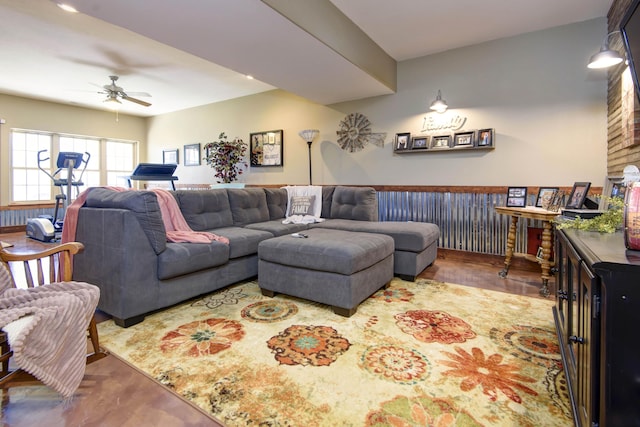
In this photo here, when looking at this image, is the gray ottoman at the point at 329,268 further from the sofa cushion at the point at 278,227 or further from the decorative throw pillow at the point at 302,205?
the decorative throw pillow at the point at 302,205

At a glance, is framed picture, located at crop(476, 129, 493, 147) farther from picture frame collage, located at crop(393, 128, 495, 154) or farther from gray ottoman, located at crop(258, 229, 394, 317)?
gray ottoman, located at crop(258, 229, 394, 317)

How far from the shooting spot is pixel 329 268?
231 cm

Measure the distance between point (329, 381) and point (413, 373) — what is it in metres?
0.43

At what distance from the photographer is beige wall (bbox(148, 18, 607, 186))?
131 inches

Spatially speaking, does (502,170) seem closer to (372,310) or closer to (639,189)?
(372,310)

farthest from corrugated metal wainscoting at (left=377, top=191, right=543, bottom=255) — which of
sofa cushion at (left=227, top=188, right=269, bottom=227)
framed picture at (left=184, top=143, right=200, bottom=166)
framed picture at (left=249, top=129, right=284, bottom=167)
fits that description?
framed picture at (left=184, top=143, right=200, bottom=166)

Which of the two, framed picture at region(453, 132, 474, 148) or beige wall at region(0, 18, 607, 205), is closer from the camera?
beige wall at region(0, 18, 607, 205)

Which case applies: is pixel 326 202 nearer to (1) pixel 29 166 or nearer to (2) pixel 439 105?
(2) pixel 439 105

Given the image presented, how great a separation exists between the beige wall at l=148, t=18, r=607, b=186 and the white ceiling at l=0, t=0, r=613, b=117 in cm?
18

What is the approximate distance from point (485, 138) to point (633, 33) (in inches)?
106

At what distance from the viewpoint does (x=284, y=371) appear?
63.5 inches

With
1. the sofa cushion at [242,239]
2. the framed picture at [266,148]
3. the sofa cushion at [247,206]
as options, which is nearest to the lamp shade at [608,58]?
the sofa cushion at [242,239]

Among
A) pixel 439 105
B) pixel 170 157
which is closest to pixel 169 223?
pixel 439 105

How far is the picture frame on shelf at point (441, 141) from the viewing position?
13.5 ft
